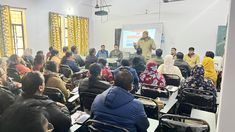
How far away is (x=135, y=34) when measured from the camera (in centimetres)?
823

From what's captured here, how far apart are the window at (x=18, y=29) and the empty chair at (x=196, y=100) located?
218 inches

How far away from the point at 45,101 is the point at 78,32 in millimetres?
6988

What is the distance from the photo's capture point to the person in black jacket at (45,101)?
5.53 ft

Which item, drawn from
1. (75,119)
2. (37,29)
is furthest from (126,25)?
(75,119)

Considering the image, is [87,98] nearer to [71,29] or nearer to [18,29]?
[18,29]

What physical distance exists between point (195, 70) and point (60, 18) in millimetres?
6021

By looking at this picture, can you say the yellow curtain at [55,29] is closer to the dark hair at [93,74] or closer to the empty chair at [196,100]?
the dark hair at [93,74]

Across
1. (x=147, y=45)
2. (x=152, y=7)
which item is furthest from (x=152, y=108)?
(x=152, y=7)

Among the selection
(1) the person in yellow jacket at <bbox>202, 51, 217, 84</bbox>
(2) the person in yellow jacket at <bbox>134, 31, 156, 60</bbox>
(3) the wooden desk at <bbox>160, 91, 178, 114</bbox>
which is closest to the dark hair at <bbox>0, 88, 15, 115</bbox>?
(3) the wooden desk at <bbox>160, 91, 178, 114</bbox>

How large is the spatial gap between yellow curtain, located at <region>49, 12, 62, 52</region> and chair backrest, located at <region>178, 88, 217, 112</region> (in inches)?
226

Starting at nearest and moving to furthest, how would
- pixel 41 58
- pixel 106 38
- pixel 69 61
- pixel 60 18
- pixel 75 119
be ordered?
pixel 75 119 → pixel 41 58 → pixel 69 61 → pixel 60 18 → pixel 106 38

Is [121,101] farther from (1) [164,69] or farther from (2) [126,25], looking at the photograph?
(2) [126,25]

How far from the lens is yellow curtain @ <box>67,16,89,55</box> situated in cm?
808

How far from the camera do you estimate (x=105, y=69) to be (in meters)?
4.14
